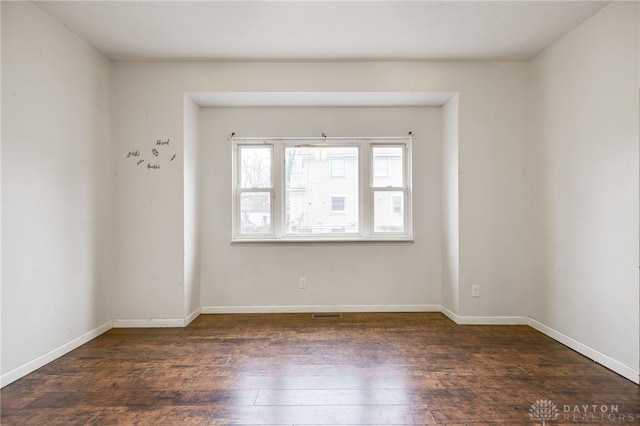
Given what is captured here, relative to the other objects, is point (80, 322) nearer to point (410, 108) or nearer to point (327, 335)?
point (327, 335)

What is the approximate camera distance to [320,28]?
3.03m

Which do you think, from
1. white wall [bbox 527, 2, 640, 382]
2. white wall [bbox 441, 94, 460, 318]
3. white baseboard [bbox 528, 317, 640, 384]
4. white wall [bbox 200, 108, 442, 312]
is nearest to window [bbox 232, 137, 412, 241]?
white wall [bbox 200, 108, 442, 312]

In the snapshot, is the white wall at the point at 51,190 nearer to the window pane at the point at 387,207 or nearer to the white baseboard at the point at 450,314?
the window pane at the point at 387,207

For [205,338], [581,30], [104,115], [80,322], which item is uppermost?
[581,30]

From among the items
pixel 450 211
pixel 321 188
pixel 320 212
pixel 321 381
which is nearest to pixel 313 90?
pixel 321 188

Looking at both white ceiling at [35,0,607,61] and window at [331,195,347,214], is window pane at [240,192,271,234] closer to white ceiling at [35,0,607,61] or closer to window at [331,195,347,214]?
window at [331,195,347,214]

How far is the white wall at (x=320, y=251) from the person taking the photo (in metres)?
4.18

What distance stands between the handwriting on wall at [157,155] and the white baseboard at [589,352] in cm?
416

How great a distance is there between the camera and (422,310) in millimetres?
4164

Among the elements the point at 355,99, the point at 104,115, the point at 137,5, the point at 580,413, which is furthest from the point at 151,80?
the point at 580,413

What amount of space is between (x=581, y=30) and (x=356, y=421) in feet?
11.6

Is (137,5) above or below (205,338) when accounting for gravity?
above

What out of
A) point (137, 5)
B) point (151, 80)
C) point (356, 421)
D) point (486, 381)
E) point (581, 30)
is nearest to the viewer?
point (356, 421)

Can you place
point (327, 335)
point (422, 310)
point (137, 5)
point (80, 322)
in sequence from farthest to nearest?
point (422, 310), point (327, 335), point (80, 322), point (137, 5)
